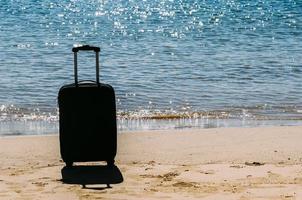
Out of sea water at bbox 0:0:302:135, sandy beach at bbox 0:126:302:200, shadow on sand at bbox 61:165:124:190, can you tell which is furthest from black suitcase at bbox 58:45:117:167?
sea water at bbox 0:0:302:135

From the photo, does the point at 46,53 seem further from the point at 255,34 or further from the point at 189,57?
the point at 255,34

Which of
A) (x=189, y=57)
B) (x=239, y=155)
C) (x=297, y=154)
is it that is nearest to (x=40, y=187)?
(x=239, y=155)

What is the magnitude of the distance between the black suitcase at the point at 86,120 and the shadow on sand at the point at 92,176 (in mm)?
144

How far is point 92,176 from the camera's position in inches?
341

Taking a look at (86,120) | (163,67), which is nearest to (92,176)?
(86,120)

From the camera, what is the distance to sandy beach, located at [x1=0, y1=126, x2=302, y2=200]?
7984 mm

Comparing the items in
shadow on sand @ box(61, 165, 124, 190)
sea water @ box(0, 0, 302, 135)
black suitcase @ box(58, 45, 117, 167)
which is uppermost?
black suitcase @ box(58, 45, 117, 167)

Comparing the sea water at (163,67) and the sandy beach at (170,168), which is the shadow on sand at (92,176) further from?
the sea water at (163,67)

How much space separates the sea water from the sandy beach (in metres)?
1.58

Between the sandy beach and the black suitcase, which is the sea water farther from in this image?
the black suitcase

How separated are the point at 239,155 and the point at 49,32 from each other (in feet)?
71.5

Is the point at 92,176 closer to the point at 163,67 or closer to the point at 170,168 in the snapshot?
the point at 170,168

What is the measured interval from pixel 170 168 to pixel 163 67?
437 inches

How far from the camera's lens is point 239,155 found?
9.87 m
